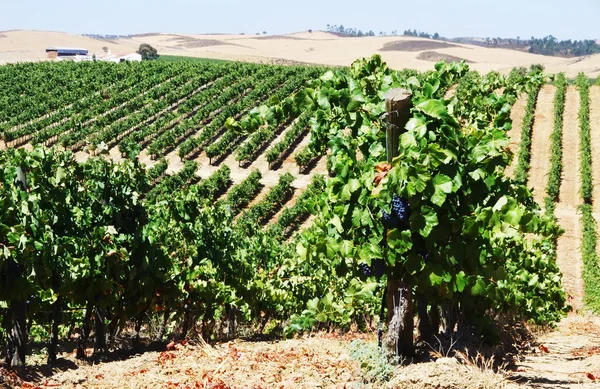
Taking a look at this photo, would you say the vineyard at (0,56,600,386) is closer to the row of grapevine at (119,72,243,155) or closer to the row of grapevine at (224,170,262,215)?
the row of grapevine at (224,170,262,215)

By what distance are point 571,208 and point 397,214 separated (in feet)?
109

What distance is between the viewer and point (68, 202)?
9.05 m

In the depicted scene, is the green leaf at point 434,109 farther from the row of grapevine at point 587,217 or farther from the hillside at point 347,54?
the hillside at point 347,54

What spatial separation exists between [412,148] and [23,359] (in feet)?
18.7

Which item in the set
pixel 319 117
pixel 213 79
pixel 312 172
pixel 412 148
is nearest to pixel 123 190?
pixel 319 117

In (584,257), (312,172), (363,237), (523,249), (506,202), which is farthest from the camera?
(312,172)

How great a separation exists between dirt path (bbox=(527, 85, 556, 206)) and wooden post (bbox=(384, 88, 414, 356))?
30205 millimetres

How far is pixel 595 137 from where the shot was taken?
151ft

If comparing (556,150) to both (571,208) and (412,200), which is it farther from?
(412,200)

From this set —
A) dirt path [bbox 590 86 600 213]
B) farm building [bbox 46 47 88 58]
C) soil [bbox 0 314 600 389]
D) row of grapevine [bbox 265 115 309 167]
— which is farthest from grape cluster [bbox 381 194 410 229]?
farm building [bbox 46 47 88 58]

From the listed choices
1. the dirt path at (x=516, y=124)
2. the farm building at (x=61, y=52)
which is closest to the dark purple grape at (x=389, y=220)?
the dirt path at (x=516, y=124)

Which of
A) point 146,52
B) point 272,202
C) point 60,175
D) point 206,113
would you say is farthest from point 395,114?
point 146,52

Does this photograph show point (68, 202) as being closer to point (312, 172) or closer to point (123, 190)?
point (123, 190)

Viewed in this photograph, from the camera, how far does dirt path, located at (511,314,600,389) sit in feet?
20.8
